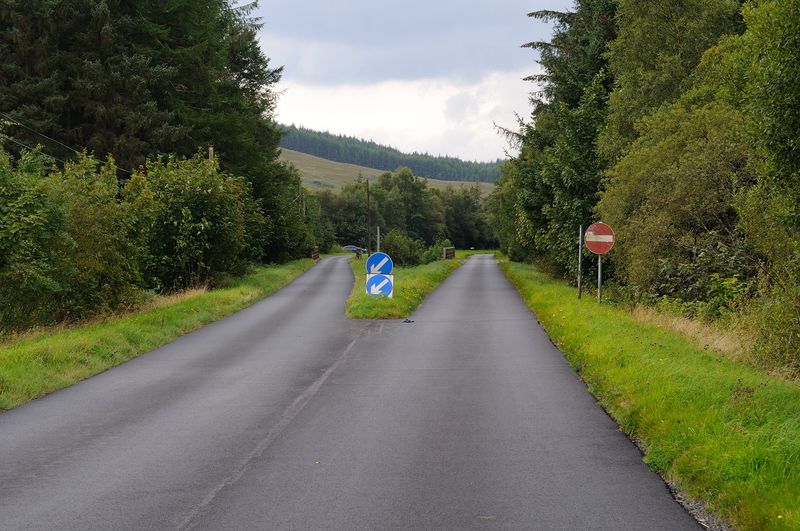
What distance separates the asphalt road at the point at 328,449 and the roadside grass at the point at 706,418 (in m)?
0.31

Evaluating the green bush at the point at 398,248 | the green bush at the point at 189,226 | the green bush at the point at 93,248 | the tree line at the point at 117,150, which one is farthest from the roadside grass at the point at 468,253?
the green bush at the point at 93,248

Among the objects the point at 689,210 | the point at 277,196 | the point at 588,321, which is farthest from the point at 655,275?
the point at 277,196

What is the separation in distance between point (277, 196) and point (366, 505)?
5059 centimetres

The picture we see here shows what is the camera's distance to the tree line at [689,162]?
11.0 m

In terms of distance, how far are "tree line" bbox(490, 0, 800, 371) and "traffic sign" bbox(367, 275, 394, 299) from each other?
7.35 meters

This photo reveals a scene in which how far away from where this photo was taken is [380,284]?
2259 centimetres

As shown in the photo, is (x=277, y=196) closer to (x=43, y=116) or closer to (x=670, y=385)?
(x=43, y=116)

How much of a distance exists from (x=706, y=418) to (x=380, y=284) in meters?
15.5

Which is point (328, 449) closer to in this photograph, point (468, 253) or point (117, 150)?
point (117, 150)

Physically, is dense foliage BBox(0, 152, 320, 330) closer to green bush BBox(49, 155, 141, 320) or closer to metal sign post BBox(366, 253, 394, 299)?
green bush BBox(49, 155, 141, 320)

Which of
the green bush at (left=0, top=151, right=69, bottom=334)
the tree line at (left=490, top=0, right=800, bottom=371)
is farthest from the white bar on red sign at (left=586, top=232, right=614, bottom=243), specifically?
the green bush at (left=0, top=151, right=69, bottom=334)

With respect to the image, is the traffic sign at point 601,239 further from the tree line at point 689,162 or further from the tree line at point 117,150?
the tree line at point 117,150

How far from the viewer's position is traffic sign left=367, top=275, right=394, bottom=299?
2250 centimetres

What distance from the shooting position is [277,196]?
55.0 meters
